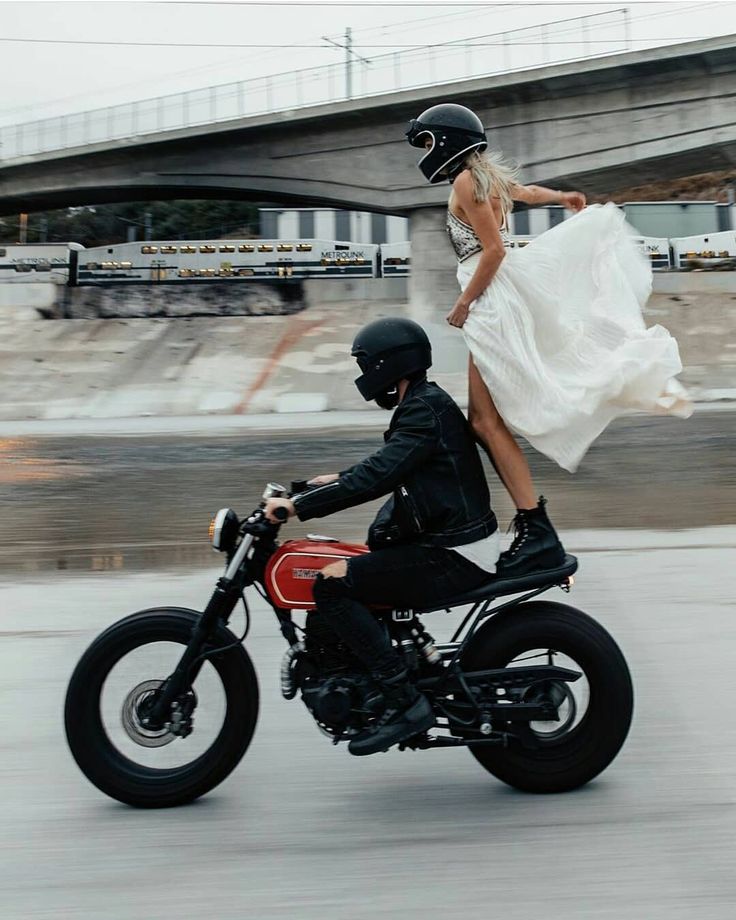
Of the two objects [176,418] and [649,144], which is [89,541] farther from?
[649,144]

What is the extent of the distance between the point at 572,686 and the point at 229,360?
25.0 metres

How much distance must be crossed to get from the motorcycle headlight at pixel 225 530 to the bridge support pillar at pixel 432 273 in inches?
1069

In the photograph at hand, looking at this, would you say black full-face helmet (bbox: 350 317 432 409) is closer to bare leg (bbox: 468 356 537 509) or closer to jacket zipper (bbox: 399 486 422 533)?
jacket zipper (bbox: 399 486 422 533)

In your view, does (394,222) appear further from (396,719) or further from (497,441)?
(396,719)

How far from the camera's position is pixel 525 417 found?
4.32 meters

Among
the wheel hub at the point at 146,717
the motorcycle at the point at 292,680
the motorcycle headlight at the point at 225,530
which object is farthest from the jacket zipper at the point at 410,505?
the wheel hub at the point at 146,717

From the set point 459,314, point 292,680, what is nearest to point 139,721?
point 292,680

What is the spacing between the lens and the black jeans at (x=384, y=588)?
3.70m

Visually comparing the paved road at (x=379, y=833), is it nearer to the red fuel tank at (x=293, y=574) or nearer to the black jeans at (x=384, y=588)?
the black jeans at (x=384, y=588)

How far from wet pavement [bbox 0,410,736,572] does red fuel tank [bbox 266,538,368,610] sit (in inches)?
174

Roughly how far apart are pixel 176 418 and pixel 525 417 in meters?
17.3

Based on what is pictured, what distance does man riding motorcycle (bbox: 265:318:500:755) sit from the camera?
3703mm

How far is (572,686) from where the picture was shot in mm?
3848

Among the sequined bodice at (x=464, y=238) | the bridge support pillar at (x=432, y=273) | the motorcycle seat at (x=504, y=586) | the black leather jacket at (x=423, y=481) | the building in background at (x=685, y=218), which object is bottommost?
A: the motorcycle seat at (x=504, y=586)
